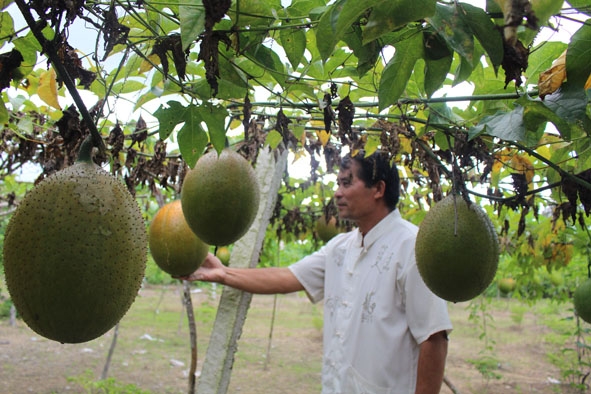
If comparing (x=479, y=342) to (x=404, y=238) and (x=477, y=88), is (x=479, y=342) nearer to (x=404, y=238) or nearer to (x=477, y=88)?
(x=404, y=238)

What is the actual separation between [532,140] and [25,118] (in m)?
2.35

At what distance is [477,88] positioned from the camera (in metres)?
1.74

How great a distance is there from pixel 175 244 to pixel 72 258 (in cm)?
152

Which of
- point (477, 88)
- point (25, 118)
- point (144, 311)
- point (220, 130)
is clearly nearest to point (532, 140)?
point (477, 88)

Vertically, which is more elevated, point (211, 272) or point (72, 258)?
point (72, 258)

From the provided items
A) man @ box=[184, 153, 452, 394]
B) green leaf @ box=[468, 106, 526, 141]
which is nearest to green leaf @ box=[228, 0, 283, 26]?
green leaf @ box=[468, 106, 526, 141]

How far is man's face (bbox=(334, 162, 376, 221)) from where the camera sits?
3.31 m

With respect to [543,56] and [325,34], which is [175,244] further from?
[543,56]

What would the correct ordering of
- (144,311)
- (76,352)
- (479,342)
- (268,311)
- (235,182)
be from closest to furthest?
(235,182) < (76,352) < (479,342) < (144,311) < (268,311)

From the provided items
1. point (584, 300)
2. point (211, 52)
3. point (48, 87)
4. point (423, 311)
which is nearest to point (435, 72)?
point (211, 52)

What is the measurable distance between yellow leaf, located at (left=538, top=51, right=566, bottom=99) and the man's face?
6.97 ft

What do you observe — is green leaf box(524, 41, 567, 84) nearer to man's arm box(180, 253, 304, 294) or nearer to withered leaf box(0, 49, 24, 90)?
withered leaf box(0, 49, 24, 90)

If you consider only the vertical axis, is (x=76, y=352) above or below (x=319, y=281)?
below

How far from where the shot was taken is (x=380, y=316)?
283 cm
